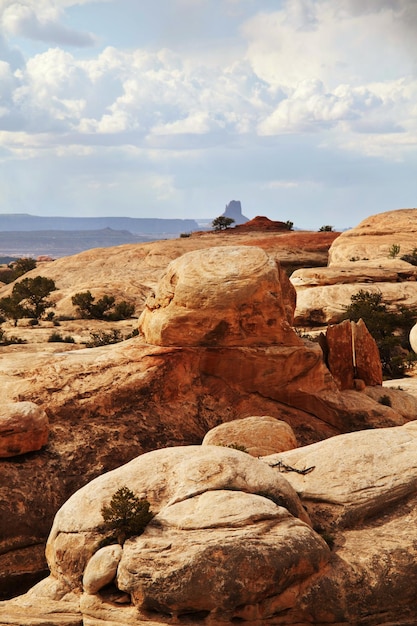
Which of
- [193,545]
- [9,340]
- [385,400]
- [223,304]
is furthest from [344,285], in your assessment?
[193,545]

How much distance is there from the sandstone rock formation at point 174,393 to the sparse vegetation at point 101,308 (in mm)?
26179

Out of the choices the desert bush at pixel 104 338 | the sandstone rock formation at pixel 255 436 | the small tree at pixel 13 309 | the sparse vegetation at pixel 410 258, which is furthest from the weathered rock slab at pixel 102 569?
the sparse vegetation at pixel 410 258

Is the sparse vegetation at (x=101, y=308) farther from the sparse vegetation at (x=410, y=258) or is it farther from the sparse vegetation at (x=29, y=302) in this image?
the sparse vegetation at (x=410, y=258)

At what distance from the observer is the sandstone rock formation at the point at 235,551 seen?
1518 cm

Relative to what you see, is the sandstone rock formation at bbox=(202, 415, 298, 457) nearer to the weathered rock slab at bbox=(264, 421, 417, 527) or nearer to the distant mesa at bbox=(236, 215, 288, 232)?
the weathered rock slab at bbox=(264, 421, 417, 527)

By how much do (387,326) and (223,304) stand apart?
22.6 meters

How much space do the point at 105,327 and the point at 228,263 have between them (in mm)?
23389

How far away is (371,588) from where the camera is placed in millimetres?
16141

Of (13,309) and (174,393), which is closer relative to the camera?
(174,393)

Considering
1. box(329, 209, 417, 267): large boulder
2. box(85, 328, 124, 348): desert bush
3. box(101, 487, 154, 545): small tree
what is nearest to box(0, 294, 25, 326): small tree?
box(85, 328, 124, 348): desert bush

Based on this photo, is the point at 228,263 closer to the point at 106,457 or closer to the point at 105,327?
the point at 106,457

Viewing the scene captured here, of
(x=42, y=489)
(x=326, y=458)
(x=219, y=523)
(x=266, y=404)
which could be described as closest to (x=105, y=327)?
(x=266, y=404)

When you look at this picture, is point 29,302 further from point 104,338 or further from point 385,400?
point 385,400

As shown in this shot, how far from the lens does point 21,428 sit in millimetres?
22812
